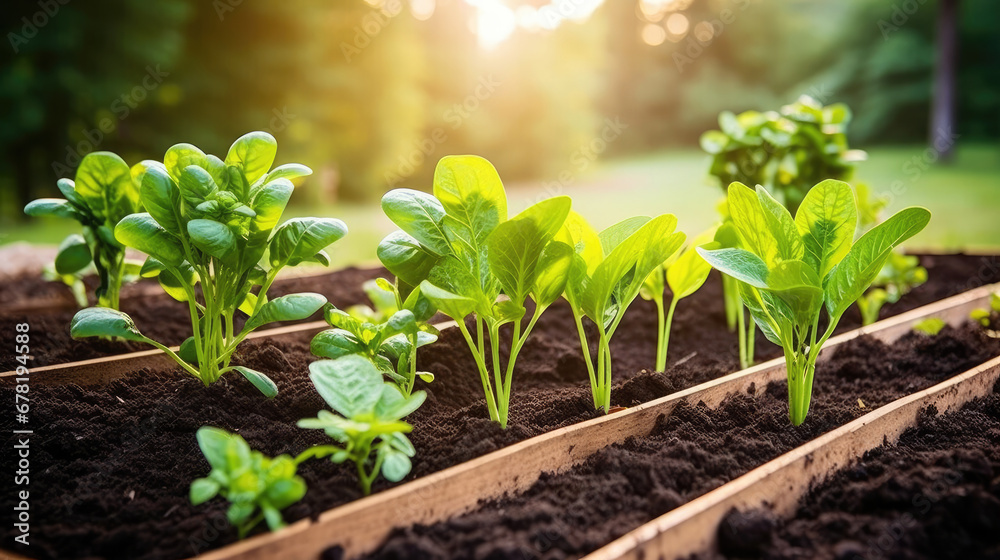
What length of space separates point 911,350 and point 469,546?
163cm

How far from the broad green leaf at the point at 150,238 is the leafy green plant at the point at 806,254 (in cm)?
115

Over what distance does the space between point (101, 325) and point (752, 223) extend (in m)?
1.42

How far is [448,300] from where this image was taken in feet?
4.02

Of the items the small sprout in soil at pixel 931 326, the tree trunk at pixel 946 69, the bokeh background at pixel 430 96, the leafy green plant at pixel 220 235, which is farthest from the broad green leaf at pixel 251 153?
the tree trunk at pixel 946 69

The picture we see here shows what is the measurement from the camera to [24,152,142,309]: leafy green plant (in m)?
1.82

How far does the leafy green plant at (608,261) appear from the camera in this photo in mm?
1396

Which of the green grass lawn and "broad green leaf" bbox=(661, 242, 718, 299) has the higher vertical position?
the green grass lawn

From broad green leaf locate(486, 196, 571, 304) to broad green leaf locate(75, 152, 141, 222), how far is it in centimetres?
115

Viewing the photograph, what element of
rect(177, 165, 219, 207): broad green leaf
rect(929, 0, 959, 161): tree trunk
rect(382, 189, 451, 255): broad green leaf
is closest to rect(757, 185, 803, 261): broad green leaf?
rect(382, 189, 451, 255): broad green leaf

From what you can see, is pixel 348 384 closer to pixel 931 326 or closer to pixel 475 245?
pixel 475 245

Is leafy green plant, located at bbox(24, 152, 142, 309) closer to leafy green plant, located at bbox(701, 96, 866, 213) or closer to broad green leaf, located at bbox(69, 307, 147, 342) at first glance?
broad green leaf, located at bbox(69, 307, 147, 342)

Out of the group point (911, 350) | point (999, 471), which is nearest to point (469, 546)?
point (999, 471)

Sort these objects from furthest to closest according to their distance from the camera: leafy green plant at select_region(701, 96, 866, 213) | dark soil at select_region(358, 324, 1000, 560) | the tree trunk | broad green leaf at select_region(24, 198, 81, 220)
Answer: the tree trunk
leafy green plant at select_region(701, 96, 866, 213)
broad green leaf at select_region(24, 198, 81, 220)
dark soil at select_region(358, 324, 1000, 560)

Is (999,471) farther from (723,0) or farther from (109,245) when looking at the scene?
(723,0)
